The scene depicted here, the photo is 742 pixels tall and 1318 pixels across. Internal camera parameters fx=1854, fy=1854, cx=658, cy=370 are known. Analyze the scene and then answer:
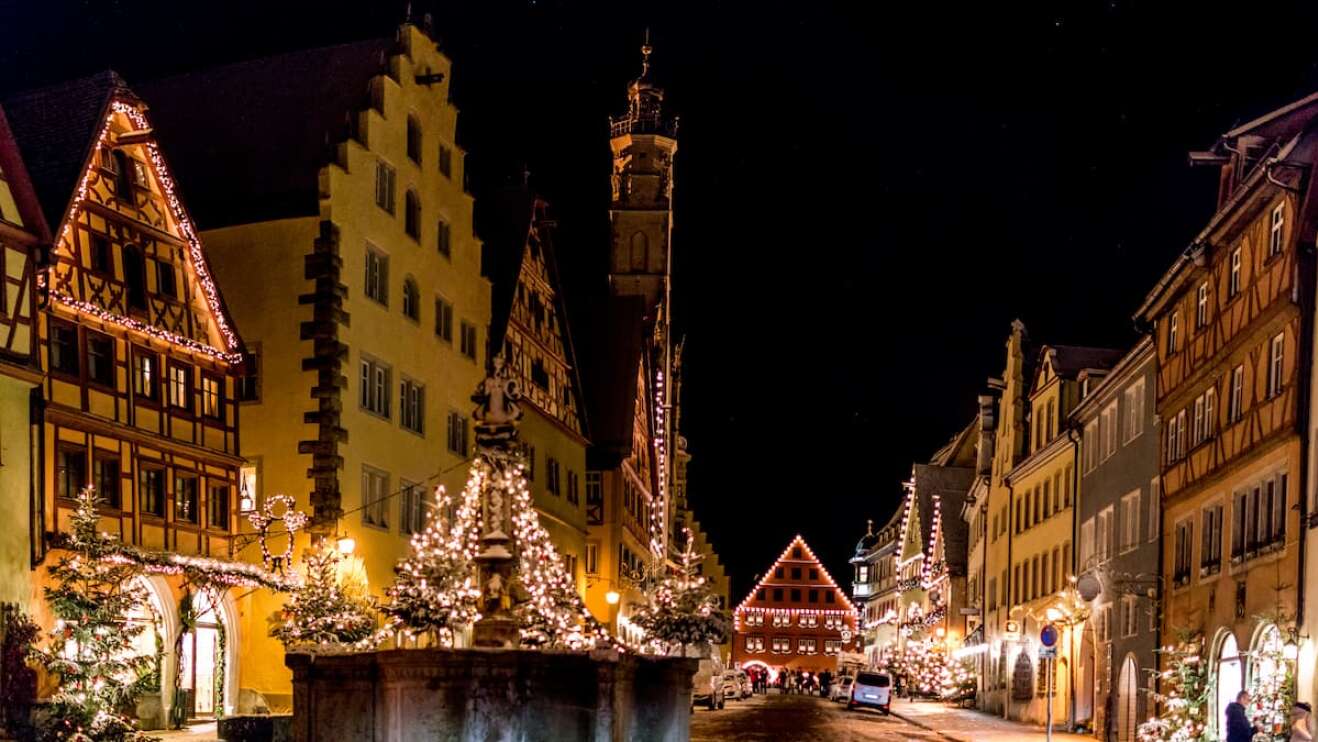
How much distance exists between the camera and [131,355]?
3422cm

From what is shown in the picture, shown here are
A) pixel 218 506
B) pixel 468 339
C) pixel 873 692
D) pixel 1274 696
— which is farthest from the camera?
pixel 873 692

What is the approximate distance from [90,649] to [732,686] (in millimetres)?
50580

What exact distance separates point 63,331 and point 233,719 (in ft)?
25.5

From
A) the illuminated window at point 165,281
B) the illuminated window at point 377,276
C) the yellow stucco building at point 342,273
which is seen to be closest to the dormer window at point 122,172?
the illuminated window at point 165,281

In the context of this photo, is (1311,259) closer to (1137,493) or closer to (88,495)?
(1137,493)

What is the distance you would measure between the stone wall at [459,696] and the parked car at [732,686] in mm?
50191

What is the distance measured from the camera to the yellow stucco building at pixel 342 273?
40188mm

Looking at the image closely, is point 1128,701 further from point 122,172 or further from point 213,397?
point 122,172

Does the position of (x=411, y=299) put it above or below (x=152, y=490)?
above

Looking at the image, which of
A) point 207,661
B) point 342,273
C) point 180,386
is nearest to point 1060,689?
point 342,273

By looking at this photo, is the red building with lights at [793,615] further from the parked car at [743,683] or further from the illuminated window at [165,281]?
the illuminated window at [165,281]

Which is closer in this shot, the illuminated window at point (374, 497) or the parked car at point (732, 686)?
the illuminated window at point (374, 497)

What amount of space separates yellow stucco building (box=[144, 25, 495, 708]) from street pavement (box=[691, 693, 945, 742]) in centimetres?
906

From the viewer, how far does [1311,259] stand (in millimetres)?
30078
